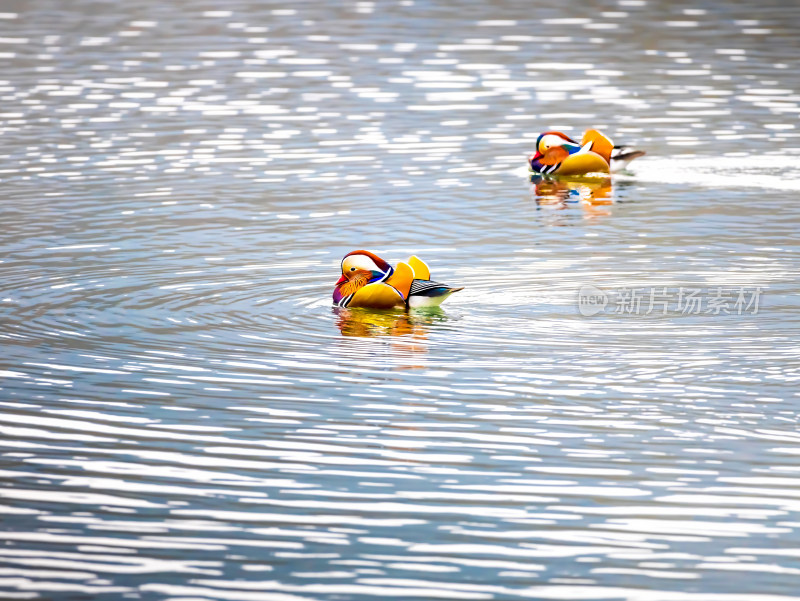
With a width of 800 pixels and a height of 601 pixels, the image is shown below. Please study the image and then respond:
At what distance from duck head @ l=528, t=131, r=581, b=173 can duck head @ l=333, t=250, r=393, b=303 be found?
819cm

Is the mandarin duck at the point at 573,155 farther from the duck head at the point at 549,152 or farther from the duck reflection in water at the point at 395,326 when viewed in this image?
the duck reflection in water at the point at 395,326

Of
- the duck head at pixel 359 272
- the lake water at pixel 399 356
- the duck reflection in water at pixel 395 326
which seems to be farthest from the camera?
the duck head at pixel 359 272

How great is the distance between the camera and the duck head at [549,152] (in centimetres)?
2058

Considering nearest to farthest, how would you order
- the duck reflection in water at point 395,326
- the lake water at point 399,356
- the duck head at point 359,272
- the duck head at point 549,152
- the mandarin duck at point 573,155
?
the lake water at point 399,356 < the duck reflection in water at point 395,326 < the duck head at point 359,272 < the mandarin duck at point 573,155 < the duck head at point 549,152

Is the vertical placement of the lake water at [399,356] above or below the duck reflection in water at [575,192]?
above

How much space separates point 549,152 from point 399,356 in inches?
386

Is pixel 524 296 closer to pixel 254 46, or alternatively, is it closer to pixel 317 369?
pixel 317 369

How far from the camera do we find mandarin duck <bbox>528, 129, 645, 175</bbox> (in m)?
20.5

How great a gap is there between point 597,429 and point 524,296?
13.0 ft

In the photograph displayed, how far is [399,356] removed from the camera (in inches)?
447

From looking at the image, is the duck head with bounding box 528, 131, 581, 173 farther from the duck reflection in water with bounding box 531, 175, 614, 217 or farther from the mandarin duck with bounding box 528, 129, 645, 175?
the duck reflection in water with bounding box 531, 175, 614, 217

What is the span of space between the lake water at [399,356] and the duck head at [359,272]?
0.79 ft

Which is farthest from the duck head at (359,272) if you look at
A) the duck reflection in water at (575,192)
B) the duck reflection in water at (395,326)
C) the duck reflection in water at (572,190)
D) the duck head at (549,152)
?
the duck head at (549,152)

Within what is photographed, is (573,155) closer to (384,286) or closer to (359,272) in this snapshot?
(359,272)
